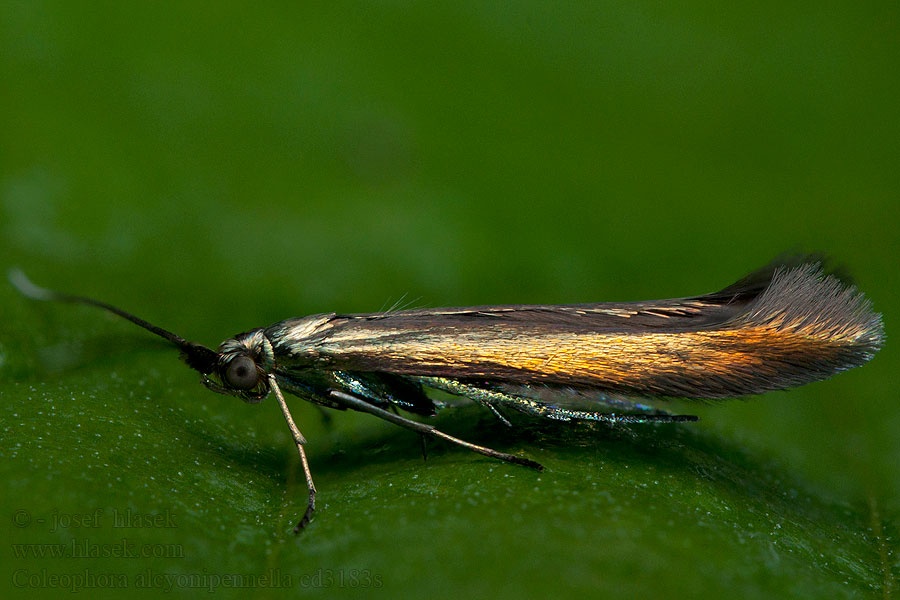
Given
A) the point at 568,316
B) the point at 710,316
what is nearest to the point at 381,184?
the point at 568,316

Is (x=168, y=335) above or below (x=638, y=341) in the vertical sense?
above

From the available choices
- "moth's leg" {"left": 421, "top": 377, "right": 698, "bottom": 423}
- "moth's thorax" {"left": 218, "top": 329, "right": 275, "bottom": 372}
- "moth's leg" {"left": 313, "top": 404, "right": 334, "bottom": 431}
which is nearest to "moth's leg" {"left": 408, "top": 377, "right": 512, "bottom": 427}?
"moth's leg" {"left": 421, "top": 377, "right": 698, "bottom": 423}

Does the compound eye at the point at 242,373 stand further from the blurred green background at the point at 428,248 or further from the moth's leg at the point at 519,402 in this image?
the moth's leg at the point at 519,402

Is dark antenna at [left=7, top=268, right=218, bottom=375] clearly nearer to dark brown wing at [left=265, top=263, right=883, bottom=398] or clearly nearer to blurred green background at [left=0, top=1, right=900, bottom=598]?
blurred green background at [left=0, top=1, right=900, bottom=598]

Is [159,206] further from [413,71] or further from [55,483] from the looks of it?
[55,483]

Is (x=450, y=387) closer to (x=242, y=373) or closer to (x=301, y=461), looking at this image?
(x=301, y=461)

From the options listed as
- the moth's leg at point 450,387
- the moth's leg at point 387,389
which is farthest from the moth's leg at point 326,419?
the moth's leg at point 450,387

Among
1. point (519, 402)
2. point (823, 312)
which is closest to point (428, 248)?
point (519, 402)
